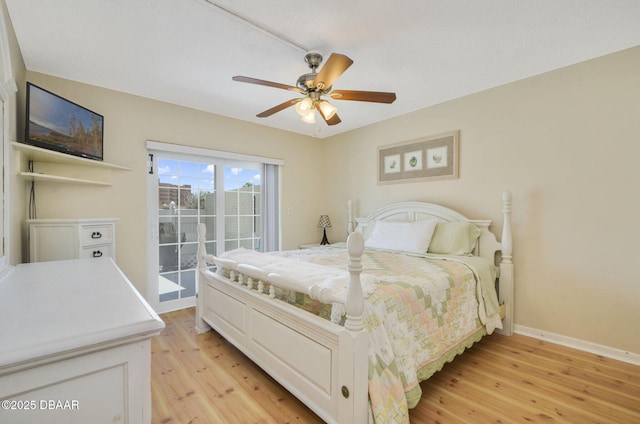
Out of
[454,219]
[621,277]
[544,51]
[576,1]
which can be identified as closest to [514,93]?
[544,51]

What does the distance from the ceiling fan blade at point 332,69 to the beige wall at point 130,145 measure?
2124mm

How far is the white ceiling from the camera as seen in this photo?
1794 mm

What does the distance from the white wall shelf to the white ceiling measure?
815mm

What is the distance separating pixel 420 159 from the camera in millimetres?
3570

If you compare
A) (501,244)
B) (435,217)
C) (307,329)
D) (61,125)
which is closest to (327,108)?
(307,329)

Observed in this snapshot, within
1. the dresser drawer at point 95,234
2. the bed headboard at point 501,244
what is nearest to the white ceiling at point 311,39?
the bed headboard at point 501,244

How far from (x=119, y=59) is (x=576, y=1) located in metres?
3.35

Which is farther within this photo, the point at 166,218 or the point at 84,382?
the point at 166,218

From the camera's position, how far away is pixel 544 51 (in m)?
2.29

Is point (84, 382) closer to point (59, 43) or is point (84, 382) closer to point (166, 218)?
point (59, 43)

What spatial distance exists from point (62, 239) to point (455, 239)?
3539mm

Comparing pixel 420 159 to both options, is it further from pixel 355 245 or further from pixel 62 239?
pixel 62 239

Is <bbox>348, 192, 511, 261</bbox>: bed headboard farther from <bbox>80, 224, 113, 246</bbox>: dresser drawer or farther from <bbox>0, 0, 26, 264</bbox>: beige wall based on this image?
<bbox>0, 0, 26, 264</bbox>: beige wall

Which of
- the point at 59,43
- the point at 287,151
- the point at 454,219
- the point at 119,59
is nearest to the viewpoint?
the point at 59,43
